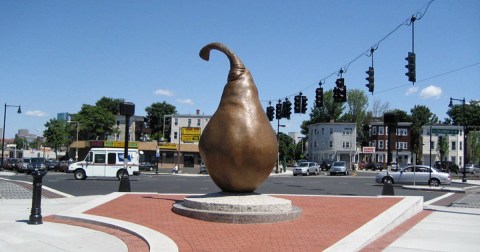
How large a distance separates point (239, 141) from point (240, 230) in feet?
8.27

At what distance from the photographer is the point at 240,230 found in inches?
382

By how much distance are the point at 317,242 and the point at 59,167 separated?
46445mm

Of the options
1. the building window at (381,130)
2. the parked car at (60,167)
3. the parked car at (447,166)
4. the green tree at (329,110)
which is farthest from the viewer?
the green tree at (329,110)

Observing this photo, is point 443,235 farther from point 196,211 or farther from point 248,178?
point 196,211

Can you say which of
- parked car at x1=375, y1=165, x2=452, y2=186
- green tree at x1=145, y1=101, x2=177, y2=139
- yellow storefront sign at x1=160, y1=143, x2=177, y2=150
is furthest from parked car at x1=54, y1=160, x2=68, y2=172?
green tree at x1=145, y1=101, x2=177, y2=139

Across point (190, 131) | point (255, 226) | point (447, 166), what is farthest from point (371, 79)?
point (447, 166)

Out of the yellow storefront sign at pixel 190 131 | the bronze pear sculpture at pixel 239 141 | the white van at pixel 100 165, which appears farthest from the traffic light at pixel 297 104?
the yellow storefront sign at pixel 190 131

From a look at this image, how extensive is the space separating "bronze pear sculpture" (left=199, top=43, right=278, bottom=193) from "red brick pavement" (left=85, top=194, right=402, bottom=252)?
154 centimetres

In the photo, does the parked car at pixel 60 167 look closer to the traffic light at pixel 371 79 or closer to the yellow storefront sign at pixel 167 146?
the yellow storefront sign at pixel 167 146

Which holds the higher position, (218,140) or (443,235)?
(218,140)

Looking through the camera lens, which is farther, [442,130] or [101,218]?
[442,130]

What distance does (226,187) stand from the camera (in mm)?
12141

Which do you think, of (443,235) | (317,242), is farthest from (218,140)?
(443,235)

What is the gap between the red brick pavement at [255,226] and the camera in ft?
27.4
